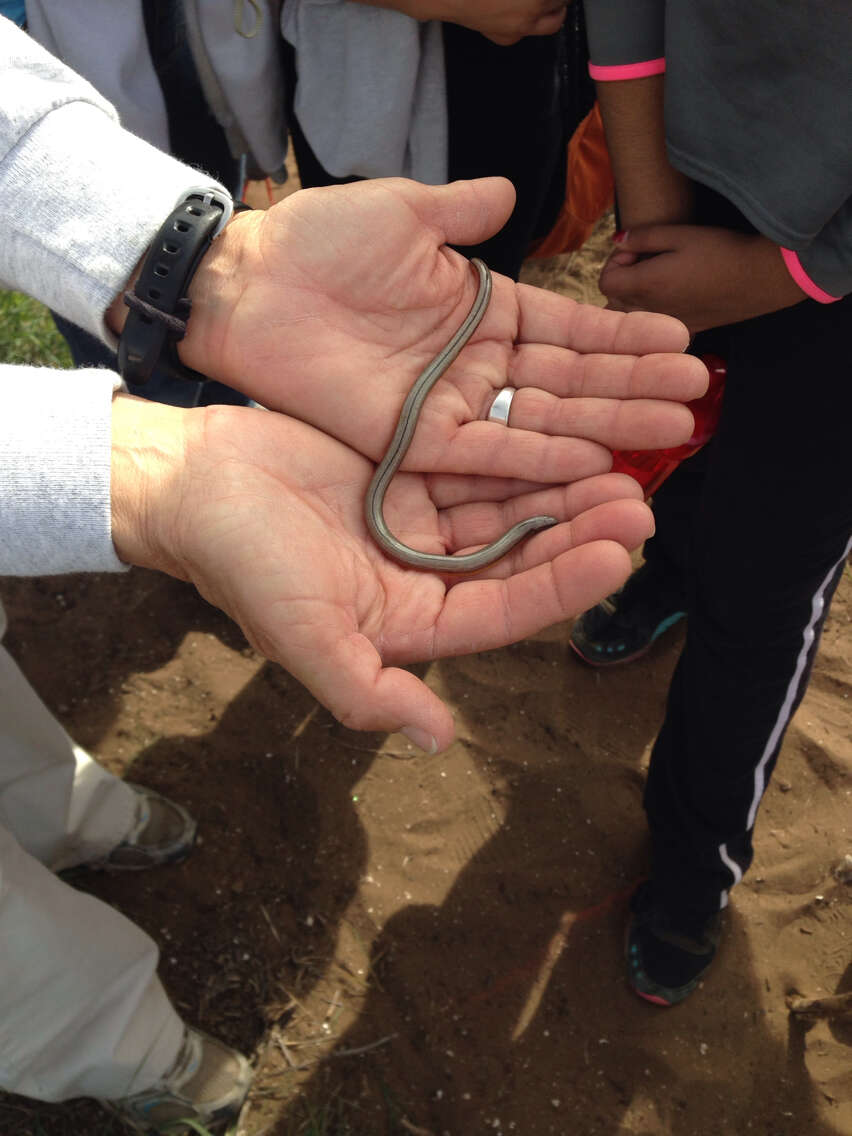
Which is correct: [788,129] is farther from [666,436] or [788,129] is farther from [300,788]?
[300,788]

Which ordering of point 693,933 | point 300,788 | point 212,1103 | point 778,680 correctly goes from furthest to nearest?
point 300,788, point 693,933, point 212,1103, point 778,680

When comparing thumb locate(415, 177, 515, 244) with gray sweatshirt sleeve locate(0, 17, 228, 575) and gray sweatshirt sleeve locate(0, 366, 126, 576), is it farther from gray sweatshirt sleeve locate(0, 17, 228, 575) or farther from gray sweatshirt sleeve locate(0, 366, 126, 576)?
gray sweatshirt sleeve locate(0, 366, 126, 576)

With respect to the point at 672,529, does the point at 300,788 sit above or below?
below

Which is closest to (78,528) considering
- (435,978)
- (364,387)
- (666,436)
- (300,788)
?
(364,387)

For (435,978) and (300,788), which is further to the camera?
(300,788)

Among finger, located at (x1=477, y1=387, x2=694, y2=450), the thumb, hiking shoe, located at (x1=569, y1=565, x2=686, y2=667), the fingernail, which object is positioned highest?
the thumb

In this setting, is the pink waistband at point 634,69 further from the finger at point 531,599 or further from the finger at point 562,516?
the finger at point 531,599

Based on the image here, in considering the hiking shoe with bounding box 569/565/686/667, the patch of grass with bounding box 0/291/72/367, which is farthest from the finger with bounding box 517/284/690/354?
the patch of grass with bounding box 0/291/72/367
